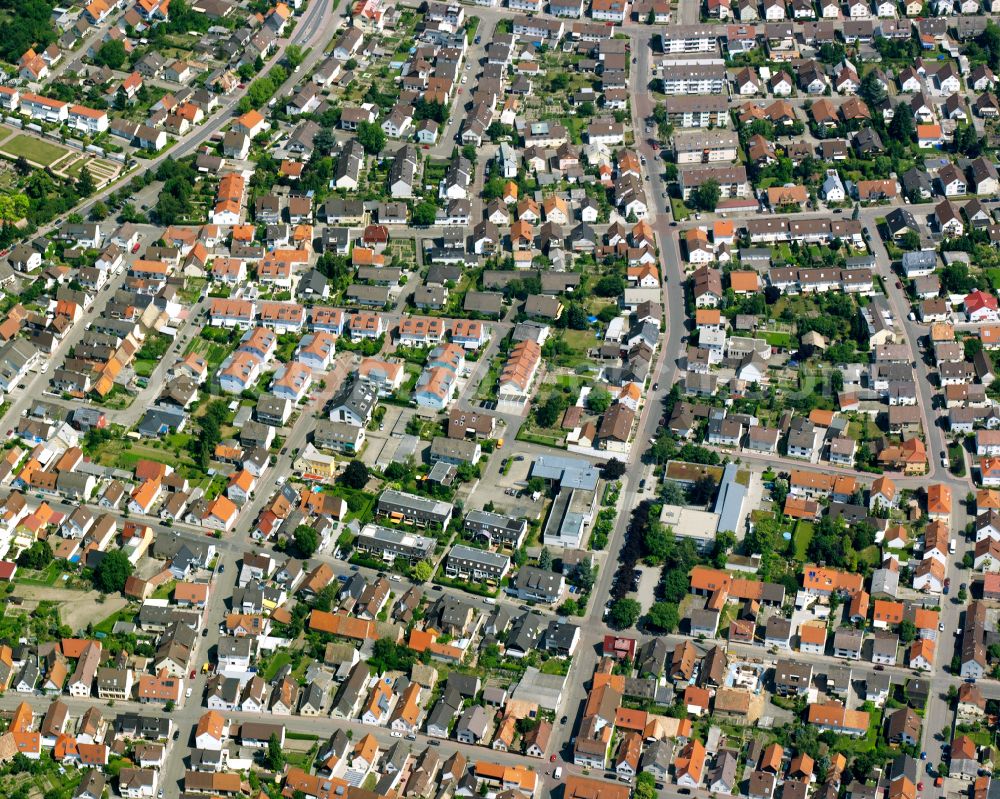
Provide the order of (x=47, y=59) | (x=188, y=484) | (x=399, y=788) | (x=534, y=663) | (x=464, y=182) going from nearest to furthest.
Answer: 1. (x=399, y=788)
2. (x=534, y=663)
3. (x=188, y=484)
4. (x=464, y=182)
5. (x=47, y=59)

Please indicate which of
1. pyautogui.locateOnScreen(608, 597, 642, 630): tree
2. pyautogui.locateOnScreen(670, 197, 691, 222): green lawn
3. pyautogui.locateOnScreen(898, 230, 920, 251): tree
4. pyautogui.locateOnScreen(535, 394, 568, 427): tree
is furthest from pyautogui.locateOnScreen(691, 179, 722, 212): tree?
pyautogui.locateOnScreen(608, 597, 642, 630): tree

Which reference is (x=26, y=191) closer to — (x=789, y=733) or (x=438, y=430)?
(x=438, y=430)

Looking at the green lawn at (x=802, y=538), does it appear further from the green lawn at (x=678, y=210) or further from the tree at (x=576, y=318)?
the green lawn at (x=678, y=210)

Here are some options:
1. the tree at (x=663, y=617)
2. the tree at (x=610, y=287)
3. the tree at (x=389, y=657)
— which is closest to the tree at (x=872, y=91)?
the tree at (x=610, y=287)

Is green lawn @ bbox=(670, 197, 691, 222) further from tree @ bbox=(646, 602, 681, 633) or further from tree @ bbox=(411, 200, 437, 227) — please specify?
tree @ bbox=(646, 602, 681, 633)

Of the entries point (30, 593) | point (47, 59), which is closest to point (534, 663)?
point (30, 593)

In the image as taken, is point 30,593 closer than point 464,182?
Yes

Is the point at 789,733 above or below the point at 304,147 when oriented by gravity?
below
